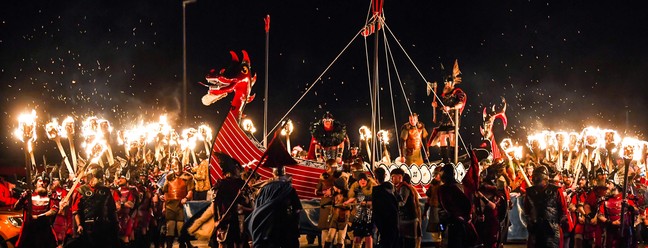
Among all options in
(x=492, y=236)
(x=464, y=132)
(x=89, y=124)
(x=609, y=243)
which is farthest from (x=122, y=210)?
(x=464, y=132)

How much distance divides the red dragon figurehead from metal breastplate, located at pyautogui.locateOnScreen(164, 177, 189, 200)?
3.13m

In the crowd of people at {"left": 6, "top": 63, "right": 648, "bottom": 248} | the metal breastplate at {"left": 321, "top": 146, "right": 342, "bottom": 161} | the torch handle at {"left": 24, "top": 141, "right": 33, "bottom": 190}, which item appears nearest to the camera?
the crowd of people at {"left": 6, "top": 63, "right": 648, "bottom": 248}

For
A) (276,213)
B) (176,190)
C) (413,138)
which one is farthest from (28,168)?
(413,138)

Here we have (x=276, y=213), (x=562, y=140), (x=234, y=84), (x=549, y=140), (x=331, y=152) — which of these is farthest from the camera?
(x=549, y=140)

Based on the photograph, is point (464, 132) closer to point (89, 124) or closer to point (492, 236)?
point (89, 124)

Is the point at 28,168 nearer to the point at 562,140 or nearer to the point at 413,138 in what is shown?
the point at 413,138

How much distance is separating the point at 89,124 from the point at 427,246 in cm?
893

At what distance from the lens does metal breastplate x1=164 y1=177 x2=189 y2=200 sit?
16.7 m

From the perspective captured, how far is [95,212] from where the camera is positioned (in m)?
13.8

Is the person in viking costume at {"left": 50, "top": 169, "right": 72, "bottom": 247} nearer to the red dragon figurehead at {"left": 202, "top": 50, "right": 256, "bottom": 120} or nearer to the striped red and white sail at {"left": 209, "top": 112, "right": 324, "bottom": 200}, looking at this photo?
the striped red and white sail at {"left": 209, "top": 112, "right": 324, "bottom": 200}

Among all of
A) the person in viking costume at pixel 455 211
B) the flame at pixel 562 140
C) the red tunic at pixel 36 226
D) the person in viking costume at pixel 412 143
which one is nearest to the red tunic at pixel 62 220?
the red tunic at pixel 36 226

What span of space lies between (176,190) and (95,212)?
9.89 ft

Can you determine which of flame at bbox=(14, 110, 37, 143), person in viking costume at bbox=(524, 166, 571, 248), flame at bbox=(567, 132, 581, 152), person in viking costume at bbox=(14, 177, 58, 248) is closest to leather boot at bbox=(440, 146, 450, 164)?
flame at bbox=(567, 132, 581, 152)

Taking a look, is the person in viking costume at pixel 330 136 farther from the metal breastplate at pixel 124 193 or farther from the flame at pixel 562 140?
the metal breastplate at pixel 124 193
